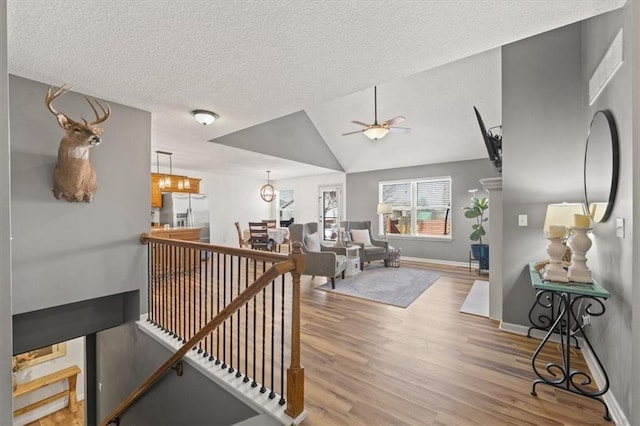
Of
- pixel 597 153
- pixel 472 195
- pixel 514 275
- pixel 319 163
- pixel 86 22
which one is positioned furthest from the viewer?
pixel 319 163

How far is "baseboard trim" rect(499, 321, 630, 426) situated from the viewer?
166cm

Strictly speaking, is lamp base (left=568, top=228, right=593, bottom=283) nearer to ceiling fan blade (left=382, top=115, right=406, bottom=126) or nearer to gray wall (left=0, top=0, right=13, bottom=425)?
ceiling fan blade (left=382, top=115, right=406, bottom=126)

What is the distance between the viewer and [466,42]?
1821 mm

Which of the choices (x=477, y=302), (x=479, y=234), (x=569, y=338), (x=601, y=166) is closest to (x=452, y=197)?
(x=479, y=234)

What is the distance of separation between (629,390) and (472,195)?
5.13 m

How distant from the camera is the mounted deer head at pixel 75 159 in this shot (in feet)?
7.45

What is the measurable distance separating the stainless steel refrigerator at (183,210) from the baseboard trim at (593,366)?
6.84m

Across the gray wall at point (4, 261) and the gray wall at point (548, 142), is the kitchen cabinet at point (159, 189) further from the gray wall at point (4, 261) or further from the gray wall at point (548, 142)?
the gray wall at point (548, 142)

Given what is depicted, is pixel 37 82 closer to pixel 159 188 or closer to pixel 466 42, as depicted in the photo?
pixel 466 42

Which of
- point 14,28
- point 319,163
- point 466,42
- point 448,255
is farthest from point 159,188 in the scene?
point 448,255

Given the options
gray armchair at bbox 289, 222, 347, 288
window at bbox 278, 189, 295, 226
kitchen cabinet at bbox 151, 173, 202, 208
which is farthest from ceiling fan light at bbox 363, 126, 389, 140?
window at bbox 278, 189, 295, 226

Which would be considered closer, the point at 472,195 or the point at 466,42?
the point at 466,42

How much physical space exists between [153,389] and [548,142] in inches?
190

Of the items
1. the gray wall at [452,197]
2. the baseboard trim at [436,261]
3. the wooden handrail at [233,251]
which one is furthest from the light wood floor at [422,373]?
the gray wall at [452,197]
